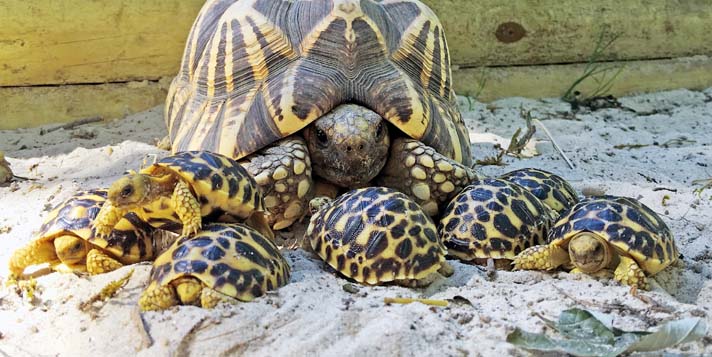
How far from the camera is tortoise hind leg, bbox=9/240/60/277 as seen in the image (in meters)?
2.54

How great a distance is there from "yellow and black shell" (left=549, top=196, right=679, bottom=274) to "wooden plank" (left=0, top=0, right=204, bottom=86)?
123 inches

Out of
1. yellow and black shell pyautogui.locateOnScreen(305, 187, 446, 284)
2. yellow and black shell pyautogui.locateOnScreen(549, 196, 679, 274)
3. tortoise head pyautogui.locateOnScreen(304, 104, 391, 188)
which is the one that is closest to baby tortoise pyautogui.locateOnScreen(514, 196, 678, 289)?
yellow and black shell pyautogui.locateOnScreen(549, 196, 679, 274)

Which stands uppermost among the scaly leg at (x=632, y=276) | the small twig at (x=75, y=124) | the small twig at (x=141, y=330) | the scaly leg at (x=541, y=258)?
the scaly leg at (x=632, y=276)

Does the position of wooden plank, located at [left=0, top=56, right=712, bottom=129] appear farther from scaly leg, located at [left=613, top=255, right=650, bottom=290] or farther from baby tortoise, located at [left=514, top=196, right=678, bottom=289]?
scaly leg, located at [left=613, top=255, right=650, bottom=290]

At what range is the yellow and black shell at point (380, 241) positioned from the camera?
2516 millimetres

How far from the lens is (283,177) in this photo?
3064mm

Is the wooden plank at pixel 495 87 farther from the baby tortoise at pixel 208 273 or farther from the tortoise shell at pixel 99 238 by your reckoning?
the baby tortoise at pixel 208 273

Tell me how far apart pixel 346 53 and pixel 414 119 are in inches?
15.9

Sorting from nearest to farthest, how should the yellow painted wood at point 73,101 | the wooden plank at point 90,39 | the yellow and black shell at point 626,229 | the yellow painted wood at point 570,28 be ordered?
the yellow and black shell at point 626,229 < the wooden plank at point 90,39 < the yellow painted wood at point 73,101 < the yellow painted wood at point 570,28

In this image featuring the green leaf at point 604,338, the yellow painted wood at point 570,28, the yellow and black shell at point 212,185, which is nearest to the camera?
the green leaf at point 604,338

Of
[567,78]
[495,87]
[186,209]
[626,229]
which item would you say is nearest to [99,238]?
[186,209]

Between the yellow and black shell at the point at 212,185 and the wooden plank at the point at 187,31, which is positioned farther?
the wooden plank at the point at 187,31

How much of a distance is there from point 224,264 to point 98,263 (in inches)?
21.6

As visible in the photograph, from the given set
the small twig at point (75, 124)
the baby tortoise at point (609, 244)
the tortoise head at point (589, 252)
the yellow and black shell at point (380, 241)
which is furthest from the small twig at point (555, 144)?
the small twig at point (75, 124)
